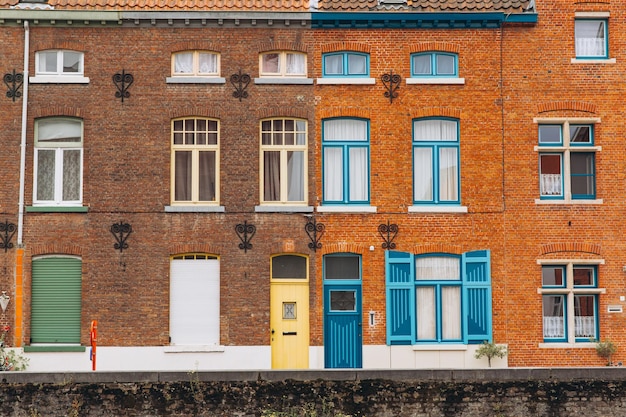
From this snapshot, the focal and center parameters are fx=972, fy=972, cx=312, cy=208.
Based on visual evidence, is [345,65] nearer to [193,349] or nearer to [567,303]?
[193,349]

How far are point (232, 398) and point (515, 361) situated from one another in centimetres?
762

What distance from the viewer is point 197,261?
70.5ft

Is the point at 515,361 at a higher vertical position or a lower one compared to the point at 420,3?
lower

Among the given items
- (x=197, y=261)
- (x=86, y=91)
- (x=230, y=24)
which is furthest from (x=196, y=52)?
(x=197, y=261)

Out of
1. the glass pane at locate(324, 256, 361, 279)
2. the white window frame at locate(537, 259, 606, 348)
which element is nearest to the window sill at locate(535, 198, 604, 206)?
the white window frame at locate(537, 259, 606, 348)

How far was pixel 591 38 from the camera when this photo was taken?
2214cm

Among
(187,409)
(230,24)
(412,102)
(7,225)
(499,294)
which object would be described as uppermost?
(230,24)

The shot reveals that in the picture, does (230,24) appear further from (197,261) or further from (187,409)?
(187,409)

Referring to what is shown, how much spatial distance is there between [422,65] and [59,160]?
8402mm

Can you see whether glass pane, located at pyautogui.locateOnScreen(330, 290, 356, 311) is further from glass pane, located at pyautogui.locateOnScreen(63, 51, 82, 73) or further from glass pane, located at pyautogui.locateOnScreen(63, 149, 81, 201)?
glass pane, located at pyautogui.locateOnScreen(63, 51, 82, 73)

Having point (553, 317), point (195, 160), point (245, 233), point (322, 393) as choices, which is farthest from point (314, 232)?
point (553, 317)

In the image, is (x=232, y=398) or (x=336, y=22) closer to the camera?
(x=232, y=398)

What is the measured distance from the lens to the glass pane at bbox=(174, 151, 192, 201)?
21688mm

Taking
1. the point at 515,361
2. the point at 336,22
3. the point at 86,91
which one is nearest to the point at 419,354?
the point at 515,361
